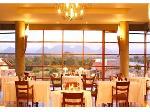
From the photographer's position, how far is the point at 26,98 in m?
9.41

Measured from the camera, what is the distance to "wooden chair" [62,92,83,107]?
6.77 m

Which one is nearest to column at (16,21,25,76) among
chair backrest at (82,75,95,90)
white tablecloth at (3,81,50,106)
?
chair backrest at (82,75,95,90)

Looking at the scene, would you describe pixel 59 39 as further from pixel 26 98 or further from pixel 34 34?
pixel 26 98

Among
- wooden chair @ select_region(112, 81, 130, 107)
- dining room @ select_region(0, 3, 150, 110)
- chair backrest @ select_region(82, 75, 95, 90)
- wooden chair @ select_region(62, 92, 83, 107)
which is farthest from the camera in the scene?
dining room @ select_region(0, 3, 150, 110)

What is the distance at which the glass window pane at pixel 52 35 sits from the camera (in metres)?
16.9

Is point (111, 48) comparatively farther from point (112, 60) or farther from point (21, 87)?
point (21, 87)

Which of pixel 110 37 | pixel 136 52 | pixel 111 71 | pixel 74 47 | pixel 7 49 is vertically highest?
pixel 110 37

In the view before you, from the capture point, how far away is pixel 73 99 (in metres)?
7.14

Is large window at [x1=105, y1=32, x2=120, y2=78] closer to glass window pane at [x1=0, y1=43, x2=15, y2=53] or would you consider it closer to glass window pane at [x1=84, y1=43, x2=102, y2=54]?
glass window pane at [x1=84, y1=43, x2=102, y2=54]

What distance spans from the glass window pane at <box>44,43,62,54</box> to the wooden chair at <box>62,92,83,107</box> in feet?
31.9

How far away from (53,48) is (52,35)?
59 cm

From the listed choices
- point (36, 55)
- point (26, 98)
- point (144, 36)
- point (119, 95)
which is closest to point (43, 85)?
point (26, 98)

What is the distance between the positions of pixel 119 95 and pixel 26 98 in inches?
91.3

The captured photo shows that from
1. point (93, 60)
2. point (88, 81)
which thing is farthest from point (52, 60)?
point (88, 81)
